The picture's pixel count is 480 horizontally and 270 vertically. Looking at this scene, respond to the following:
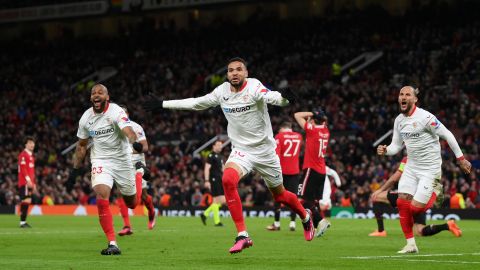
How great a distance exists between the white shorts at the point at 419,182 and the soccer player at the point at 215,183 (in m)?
11.6

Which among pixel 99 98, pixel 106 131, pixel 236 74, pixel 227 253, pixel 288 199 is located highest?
pixel 236 74

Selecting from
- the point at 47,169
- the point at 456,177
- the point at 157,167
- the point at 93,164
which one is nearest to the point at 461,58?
the point at 456,177

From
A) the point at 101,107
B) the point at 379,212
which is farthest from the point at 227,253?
the point at 379,212

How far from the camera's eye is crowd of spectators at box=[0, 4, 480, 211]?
1489 inches

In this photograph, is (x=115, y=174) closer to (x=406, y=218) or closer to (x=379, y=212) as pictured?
(x=406, y=218)

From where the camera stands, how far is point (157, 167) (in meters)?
43.5

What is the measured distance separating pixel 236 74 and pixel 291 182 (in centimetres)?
903

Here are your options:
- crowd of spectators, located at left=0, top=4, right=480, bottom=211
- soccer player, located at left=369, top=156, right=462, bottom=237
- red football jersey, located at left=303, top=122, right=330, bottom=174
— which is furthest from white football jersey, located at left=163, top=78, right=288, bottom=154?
crowd of spectators, located at left=0, top=4, right=480, bottom=211

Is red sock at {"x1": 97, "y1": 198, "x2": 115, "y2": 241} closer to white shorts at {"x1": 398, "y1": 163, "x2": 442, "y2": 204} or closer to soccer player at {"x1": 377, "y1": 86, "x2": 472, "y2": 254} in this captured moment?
soccer player at {"x1": 377, "y1": 86, "x2": 472, "y2": 254}

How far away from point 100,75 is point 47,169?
14388 mm

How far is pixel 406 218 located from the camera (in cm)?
1470

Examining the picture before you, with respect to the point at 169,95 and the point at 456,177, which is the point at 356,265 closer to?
the point at 456,177

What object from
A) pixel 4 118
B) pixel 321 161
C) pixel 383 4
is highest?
pixel 383 4

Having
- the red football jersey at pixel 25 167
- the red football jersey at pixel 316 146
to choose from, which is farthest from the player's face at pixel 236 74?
the red football jersey at pixel 25 167
